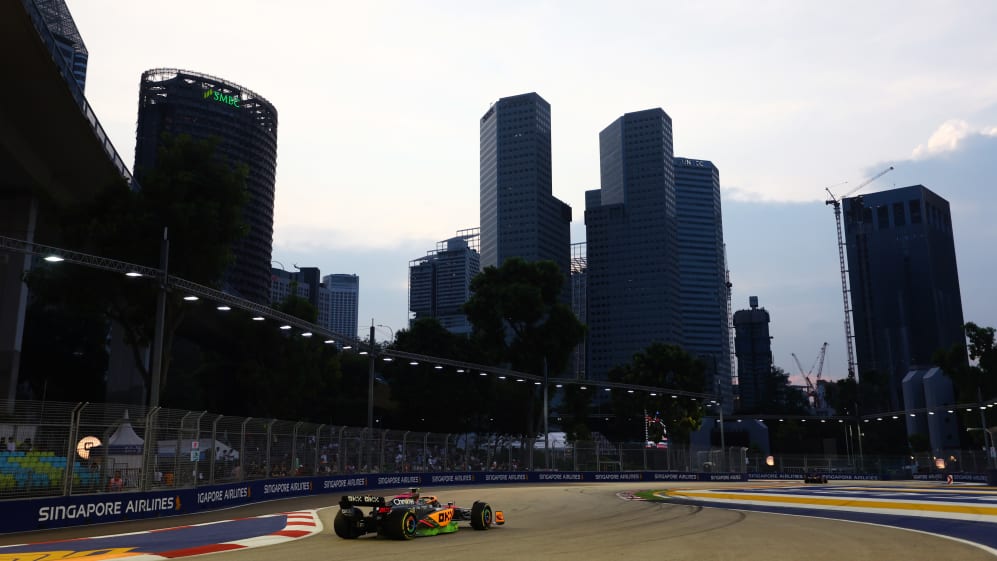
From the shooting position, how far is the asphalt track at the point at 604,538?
12305 mm

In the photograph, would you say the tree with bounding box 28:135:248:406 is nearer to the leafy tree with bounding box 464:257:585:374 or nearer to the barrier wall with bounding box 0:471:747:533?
the barrier wall with bounding box 0:471:747:533

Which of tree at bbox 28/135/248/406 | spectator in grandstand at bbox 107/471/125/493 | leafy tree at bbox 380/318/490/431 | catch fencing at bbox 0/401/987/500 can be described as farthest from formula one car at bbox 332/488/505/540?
leafy tree at bbox 380/318/490/431

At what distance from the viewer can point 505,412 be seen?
10200 centimetres

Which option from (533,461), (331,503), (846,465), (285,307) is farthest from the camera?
(846,465)

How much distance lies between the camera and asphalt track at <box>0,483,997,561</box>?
12.3 metres

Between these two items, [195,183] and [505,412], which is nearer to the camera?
[195,183]

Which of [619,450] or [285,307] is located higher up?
[285,307]

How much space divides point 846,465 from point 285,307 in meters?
56.7

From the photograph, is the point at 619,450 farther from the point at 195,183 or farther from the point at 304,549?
the point at 304,549

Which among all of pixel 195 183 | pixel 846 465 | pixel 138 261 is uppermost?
pixel 195 183

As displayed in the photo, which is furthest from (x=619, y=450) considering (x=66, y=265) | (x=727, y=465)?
(x=66, y=265)

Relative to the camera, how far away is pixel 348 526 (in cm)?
1521

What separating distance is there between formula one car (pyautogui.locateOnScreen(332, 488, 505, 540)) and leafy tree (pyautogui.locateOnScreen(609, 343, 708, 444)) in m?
60.4

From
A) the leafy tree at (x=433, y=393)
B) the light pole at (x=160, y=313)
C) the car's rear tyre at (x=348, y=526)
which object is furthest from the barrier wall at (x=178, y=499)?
the leafy tree at (x=433, y=393)
